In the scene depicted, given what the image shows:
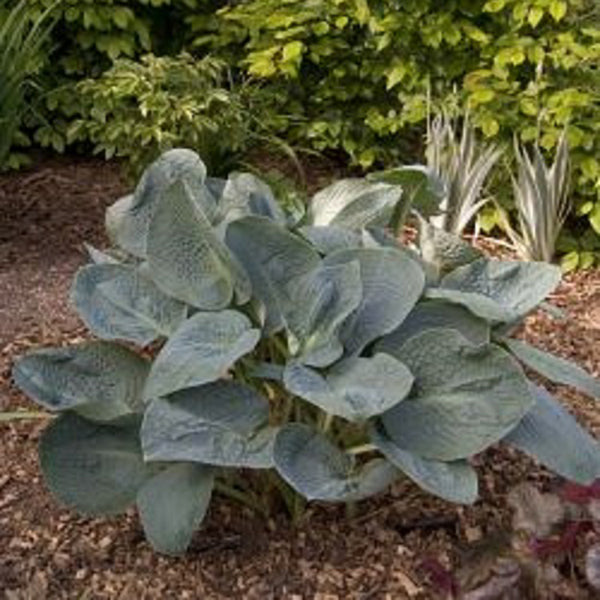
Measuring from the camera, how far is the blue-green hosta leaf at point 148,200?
254 cm

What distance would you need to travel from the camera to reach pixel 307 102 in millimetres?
4898

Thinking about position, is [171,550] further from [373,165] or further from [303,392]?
[373,165]

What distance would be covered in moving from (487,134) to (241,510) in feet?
6.43

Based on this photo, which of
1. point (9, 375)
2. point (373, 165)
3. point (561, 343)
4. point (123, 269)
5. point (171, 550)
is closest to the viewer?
point (171, 550)

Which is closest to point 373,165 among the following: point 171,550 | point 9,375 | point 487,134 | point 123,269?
point 487,134

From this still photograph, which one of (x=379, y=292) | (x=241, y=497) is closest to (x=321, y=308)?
(x=379, y=292)

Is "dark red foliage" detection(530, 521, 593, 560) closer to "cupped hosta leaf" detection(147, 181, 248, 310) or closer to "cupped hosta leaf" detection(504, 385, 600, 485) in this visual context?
"cupped hosta leaf" detection(504, 385, 600, 485)

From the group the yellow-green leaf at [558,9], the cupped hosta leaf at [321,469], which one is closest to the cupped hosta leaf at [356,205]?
the cupped hosta leaf at [321,469]

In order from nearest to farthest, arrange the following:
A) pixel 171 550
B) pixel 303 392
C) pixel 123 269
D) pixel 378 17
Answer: pixel 303 392, pixel 171 550, pixel 123 269, pixel 378 17

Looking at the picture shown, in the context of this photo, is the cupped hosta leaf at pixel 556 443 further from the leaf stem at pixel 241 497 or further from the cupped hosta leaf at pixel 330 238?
the leaf stem at pixel 241 497

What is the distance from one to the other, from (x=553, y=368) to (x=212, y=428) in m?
0.66

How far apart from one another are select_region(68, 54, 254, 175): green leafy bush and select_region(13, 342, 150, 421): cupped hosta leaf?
1.72 metres

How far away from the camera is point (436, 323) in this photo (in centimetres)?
235

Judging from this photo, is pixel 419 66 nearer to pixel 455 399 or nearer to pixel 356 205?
pixel 356 205
